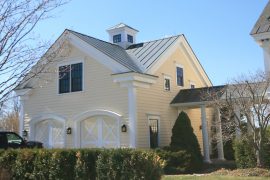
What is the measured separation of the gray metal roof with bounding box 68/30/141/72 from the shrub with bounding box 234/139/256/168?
6.87 metres

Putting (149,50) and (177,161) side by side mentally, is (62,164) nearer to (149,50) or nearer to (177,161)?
(177,161)

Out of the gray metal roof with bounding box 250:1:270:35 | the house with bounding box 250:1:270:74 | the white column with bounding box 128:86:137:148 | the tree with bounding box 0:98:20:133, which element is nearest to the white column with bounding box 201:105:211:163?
the white column with bounding box 128:86:137:148

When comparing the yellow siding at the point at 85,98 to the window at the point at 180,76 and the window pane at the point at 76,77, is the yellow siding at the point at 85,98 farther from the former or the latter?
the window at the point at 180,76

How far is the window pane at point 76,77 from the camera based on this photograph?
2234cm

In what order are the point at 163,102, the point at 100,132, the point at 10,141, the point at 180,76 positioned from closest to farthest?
the point at 10,141
the point at 100,132
the point at 163,102
the point at 180,76

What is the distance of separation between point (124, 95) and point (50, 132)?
5795 millimetres

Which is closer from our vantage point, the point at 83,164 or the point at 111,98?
the point at 83,164

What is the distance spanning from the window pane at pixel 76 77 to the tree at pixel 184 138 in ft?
20.0

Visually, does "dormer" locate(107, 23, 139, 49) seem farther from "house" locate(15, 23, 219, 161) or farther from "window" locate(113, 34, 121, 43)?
"house" locate(15, 23, 219, 161)

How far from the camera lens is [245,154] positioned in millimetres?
16406

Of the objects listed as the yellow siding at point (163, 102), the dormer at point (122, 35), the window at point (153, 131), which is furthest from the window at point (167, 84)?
the dormer at point (122, 35)

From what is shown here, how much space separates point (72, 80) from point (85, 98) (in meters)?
1.63

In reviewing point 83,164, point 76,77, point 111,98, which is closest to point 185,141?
point 111,98

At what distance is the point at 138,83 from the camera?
20.3m
